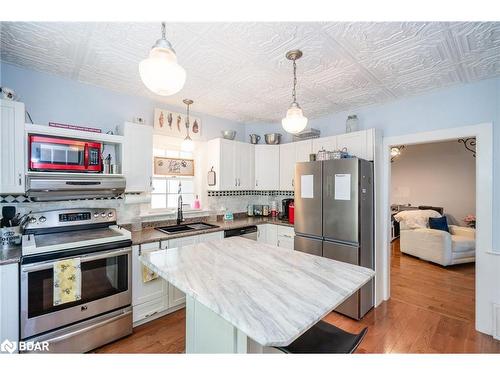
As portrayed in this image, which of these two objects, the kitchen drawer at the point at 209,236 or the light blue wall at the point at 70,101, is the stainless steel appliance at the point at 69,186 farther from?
the kitchen drawer at the point at 209,236

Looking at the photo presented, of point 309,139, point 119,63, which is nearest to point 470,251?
point 309,139

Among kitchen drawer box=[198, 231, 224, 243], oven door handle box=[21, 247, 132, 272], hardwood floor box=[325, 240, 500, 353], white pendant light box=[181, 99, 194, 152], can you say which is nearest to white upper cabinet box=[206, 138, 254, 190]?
white pendant light box=[181, 99, 194, 152]

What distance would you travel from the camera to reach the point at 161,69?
107cm

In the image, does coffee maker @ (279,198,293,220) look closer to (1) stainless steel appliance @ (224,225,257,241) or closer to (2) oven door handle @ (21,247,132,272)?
(1) stainless steel appliance @ (224,225,257,241)

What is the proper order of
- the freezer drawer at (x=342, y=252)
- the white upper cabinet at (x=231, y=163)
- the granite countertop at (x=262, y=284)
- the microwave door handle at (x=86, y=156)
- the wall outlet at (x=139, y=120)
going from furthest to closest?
the white upper cabinet at (x=231, y=163)
the wall outlet at (x=139, y=120)
the freezer drawer at (x=342, y=252)
the microwave door handle at (x=86, y=156)
the granite countertop at (x=262, y=284)

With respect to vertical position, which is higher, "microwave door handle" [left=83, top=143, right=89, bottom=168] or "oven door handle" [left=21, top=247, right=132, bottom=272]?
"microwave door handle" [left=83, top=143, right=89, bottom=168]

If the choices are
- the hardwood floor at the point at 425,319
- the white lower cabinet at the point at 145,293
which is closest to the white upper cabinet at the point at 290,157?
the hardwood floor at the point at 425,319

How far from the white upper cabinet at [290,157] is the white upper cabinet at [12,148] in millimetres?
3015

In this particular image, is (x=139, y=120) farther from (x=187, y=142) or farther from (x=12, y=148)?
(x=12, y=148)

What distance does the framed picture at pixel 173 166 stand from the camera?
3127 mm

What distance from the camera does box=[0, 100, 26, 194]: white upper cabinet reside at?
71.6 inches

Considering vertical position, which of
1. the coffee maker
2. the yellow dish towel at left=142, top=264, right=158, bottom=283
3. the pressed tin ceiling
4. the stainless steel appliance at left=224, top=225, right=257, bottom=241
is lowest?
the yellow dish towel at left=142, top=264, right=158, bottom=283

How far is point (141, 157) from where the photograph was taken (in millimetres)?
2582

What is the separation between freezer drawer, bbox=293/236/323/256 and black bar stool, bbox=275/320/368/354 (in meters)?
1.51
